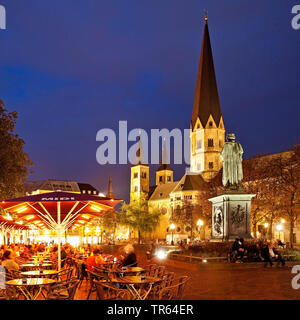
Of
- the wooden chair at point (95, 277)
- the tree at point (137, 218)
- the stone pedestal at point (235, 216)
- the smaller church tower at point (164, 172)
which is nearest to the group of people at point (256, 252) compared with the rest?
the stone pedestal at point (235, 216)

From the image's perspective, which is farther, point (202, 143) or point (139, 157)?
point (139, 157)

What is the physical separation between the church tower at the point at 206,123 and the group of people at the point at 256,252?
343 ft

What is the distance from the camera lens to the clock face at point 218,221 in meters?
24.7

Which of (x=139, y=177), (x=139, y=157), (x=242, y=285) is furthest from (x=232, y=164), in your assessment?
(x=139, y=157)

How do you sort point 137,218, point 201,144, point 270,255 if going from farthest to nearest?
point 201,144 → point 137,218 → point 270,255

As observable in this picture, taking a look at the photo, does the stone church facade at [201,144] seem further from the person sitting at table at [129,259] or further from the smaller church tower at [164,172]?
the person sitting at table at [129,259]

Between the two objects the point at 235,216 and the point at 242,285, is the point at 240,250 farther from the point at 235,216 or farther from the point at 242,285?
the point at 242,285

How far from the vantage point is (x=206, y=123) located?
442ft

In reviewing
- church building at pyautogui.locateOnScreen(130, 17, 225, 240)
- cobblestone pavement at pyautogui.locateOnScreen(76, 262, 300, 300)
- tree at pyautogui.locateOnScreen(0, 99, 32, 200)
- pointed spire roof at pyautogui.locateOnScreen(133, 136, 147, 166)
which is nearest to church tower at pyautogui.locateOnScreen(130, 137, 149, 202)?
pointed spire roof at pyautogui.locateOnScreen(133, 136, 147, 166)

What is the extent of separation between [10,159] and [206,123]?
11300 cm

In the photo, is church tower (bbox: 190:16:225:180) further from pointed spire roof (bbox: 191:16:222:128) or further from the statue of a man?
the statue of a man
